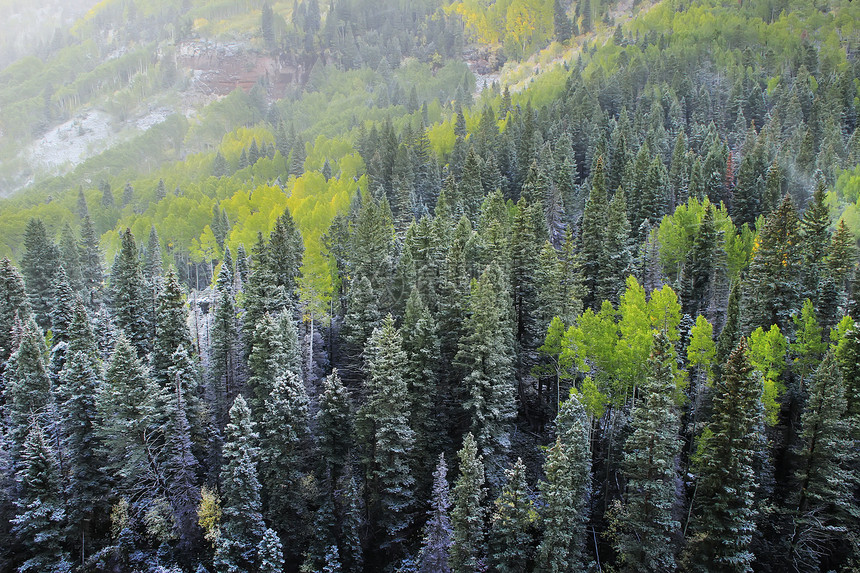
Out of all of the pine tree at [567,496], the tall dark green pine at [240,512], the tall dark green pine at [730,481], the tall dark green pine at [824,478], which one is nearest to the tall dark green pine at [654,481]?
the tall dark green pine at [730,481]

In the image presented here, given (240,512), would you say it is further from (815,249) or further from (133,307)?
(815,249)

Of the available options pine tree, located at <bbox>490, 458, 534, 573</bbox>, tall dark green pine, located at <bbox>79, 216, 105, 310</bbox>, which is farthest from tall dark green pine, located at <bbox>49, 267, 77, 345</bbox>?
pine tree, located at <bbox>490, 458, 534, 573</bbox>

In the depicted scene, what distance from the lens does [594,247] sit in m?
54.9

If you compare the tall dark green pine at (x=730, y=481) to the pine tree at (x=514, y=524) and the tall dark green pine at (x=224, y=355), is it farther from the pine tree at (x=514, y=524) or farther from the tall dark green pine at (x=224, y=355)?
the tall dark green pine at (x=224, y=355)

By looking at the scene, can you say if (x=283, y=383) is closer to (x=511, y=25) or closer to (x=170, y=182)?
(x=170, y=182)

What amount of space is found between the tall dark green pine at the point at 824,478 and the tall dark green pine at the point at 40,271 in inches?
2565

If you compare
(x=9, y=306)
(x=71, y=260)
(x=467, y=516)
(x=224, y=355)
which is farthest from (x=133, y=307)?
(x=467, y=516)

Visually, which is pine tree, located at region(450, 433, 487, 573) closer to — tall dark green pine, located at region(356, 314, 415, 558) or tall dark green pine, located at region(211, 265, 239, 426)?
tall dark green pine, located at region(356, 314, 415, 558)

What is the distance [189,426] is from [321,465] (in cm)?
930

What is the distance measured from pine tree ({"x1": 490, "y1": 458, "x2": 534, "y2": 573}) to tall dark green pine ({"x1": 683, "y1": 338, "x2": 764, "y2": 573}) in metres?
8.37

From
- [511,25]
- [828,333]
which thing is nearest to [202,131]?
[511,25]

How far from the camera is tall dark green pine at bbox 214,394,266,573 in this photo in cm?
3553

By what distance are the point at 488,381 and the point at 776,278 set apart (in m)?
23.6

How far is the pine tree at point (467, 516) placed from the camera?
105ft
